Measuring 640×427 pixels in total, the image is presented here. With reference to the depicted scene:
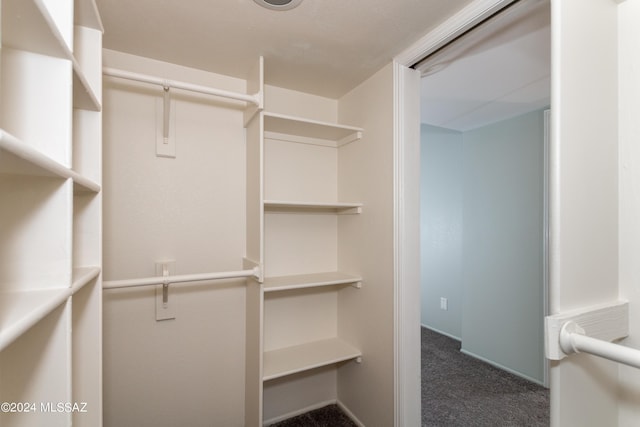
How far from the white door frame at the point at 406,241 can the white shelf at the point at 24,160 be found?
4.42 feet

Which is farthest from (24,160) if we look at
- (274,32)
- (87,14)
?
(274,32)

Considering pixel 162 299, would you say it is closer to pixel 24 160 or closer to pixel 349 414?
pixel 24 160

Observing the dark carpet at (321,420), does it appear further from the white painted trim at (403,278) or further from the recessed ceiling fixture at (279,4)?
the recessed ceiling fixture at (279,4)

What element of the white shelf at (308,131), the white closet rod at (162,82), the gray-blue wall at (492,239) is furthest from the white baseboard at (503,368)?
the white closet rod at (162,82)

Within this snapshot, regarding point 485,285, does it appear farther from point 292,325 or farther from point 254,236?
point 254,236

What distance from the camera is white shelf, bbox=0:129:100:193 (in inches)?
18.2

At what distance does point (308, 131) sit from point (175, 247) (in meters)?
1.06

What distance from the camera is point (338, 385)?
2.09 meters

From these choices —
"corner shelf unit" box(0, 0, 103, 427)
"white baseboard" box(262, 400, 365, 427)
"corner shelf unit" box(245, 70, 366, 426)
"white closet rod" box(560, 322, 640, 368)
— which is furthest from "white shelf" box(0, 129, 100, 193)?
"white baseboard" box(262, 400, 365, 427)

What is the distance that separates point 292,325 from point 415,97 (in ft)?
5.21

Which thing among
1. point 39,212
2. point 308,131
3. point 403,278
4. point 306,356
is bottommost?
point 306,356

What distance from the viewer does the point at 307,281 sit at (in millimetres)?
1808

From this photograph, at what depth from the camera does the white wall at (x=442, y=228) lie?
3377 mm

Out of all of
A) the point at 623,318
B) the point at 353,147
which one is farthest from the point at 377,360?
the point at 353,147
